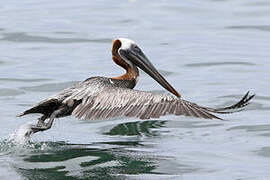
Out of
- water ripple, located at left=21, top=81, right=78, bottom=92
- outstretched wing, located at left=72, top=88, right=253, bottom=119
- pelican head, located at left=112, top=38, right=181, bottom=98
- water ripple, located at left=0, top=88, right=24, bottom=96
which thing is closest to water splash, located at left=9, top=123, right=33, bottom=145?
outstretched wing, located at left=72, top=88, right=253, bottom=119

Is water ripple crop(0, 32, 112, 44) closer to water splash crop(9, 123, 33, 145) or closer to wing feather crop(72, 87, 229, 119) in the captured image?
water splash crop(9, 123, 33, 145)

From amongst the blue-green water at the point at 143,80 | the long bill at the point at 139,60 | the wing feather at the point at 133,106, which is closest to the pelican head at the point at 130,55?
the long bill at the point at 139,60

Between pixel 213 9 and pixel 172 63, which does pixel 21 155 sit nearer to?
pixel 172 63

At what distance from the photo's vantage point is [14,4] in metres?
20.7

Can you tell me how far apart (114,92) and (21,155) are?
50.2 inches

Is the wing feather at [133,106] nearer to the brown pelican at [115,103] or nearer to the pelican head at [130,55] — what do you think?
the brown pelican at [115,103]

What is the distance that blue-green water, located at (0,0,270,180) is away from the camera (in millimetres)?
9148

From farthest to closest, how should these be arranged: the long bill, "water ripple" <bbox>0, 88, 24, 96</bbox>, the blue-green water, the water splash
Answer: "water ripple" <bbox>0, 88, 24, 96</bbox>, the long bill, the water splash, the blue-green water

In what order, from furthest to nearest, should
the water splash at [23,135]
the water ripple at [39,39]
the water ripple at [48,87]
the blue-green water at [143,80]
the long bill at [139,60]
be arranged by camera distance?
the water ripple at [39,39]
the water ripple at [48,87]
the long bill at [139,60]
the water splash at [23,135]
the blue-green water at [143,80]

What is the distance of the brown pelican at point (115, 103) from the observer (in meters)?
8.84

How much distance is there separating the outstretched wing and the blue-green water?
558 mm

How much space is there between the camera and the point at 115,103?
920 centimetres

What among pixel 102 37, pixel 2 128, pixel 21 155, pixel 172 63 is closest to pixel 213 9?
pixel 102 37

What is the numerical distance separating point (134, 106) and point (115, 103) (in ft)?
0.98
